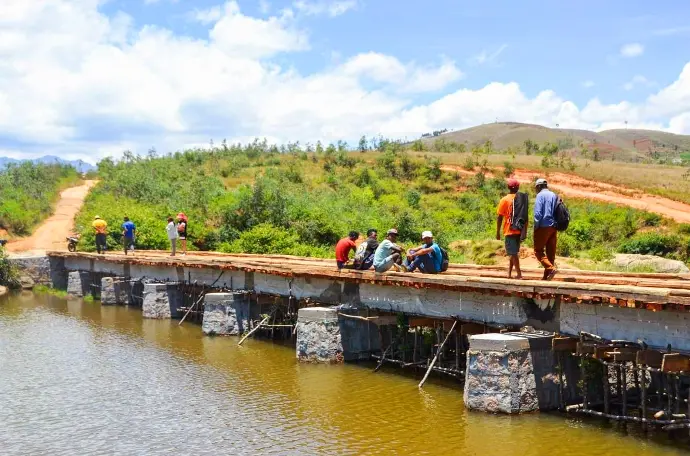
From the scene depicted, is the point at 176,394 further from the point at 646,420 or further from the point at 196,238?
the point at 196,238

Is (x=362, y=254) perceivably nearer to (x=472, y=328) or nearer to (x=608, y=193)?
(x=472, y=328)

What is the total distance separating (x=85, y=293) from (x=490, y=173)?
33056 millimetres

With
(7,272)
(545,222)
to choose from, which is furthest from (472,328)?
(7,272)

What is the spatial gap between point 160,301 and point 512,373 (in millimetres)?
15895

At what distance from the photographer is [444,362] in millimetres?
15234

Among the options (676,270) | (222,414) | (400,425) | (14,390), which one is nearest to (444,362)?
(400,425)

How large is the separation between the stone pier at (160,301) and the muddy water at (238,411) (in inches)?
196

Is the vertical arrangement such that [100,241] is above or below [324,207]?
below

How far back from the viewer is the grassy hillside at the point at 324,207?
3247 cm

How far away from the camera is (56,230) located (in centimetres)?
4319

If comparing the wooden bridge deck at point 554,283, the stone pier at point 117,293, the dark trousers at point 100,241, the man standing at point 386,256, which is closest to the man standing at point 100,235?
the dark trousers at point 100,241

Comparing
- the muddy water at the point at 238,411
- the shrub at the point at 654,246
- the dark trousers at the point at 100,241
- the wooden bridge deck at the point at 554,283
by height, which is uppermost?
the dark trousers at the point at 100,241

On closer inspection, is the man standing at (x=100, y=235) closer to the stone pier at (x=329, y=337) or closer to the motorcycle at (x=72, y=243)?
the motorcycle at (x=72, y=243)

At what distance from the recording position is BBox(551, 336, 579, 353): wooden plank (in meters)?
11.7
